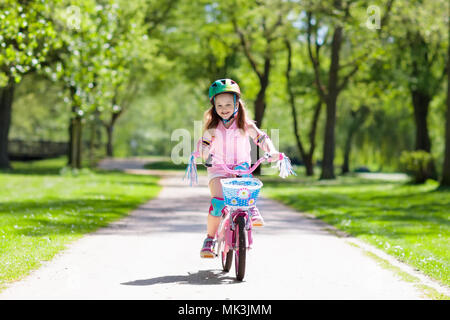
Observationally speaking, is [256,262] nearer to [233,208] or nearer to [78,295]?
[233,208]

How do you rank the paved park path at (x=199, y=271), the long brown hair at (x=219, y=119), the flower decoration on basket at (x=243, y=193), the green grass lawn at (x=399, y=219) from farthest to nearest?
1. the green grass lawn at (x=399, y=219)
2. the long brown hair at (x=219, y=119)
3. the flower decoration on basket at (x=243, y=193)
4. the paved park path at (x=199, y=271)

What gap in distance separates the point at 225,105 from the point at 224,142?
0.40m

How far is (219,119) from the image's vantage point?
7.02 meters

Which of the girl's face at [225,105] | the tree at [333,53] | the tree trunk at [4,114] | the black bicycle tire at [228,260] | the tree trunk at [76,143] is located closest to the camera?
the girl's face at [225,105]

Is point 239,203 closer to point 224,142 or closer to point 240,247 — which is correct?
point 240,247

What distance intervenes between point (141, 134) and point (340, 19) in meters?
52.4

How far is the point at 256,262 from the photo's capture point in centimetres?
785

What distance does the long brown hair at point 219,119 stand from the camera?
6.97m

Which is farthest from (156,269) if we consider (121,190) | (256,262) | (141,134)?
(141,134)

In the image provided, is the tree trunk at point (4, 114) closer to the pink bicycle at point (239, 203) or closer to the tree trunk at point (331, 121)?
the tree trunk at point (331, 121)

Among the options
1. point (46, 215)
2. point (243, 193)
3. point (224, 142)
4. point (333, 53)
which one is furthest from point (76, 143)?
point (243, 193)

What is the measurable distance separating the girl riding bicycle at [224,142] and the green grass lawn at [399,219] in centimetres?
242

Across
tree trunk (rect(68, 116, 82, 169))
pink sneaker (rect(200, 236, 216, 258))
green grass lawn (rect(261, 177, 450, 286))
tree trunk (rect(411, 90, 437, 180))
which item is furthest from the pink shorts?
tree trunk (rect(411, 90, 437, 180))

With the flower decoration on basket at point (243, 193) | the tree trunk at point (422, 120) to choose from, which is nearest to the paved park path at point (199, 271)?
the flower decoration on basket at point (243, 193)
